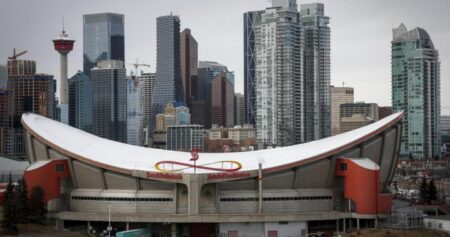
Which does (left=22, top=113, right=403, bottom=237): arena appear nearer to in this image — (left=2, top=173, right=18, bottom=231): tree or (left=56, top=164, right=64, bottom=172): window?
(left=56, top=164, right=64, bottom=172): window

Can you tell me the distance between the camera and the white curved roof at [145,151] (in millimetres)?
82688

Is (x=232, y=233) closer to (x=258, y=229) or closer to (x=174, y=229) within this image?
(x=258, y=229)

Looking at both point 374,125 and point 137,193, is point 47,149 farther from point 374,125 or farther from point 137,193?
point 374,125

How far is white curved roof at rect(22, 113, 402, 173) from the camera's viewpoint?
271 feet

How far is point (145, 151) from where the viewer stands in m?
92.4

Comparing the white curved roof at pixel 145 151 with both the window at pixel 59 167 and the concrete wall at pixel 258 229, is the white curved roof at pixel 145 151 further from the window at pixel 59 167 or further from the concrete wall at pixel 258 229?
the concrete wall at pixel 258 229

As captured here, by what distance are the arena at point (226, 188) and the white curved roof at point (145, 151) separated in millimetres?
206

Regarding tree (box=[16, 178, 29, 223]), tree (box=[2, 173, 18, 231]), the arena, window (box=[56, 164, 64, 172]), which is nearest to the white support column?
the arena

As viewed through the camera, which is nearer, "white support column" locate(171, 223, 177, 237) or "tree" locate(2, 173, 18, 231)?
"tree" locate(2, 173, 18, 231)

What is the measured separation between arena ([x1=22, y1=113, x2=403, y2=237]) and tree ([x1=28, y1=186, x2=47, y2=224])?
147 cm

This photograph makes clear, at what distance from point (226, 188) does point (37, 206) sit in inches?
659

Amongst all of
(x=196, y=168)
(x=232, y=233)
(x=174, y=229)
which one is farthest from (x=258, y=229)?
(x=196, y=168)

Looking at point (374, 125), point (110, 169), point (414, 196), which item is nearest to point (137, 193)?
point (110, 169)

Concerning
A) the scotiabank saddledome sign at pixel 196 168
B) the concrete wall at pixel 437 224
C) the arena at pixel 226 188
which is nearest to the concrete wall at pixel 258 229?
the arena at pixel 226 188
